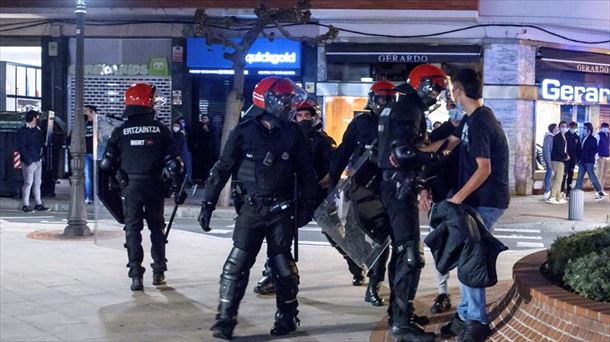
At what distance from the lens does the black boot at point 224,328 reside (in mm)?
6719

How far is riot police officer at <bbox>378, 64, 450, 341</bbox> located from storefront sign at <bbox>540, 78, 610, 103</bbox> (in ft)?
51.3

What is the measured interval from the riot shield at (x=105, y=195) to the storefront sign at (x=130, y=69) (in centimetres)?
844

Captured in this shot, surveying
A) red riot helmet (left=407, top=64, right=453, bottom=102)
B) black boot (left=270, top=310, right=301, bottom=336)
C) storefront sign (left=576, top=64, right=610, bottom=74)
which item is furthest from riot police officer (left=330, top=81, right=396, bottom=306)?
storefront sign (left=576, top=64, right=610, bottom=74)

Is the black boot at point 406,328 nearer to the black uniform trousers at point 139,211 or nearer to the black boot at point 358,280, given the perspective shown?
the black boot at point 358,280

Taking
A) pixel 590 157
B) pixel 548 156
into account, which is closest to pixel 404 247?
pixel 548 156

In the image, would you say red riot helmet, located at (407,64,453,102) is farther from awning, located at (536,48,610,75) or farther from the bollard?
awning, located at (536,48,610,75)

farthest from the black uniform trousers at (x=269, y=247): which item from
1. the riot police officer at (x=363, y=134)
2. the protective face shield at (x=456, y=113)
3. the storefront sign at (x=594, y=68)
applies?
the storefront sign at (x=594, y=68)

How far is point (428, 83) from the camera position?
6.73 metres

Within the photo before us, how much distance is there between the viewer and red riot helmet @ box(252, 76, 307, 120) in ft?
22.6

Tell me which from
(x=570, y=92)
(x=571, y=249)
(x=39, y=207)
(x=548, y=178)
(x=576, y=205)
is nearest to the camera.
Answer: (x=571, y=249)

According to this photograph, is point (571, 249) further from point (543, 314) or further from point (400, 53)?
point (400, 53)

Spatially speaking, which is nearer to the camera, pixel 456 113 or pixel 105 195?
pixel 456 113

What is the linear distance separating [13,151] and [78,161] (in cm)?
488

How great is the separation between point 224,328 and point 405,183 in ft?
5.71
